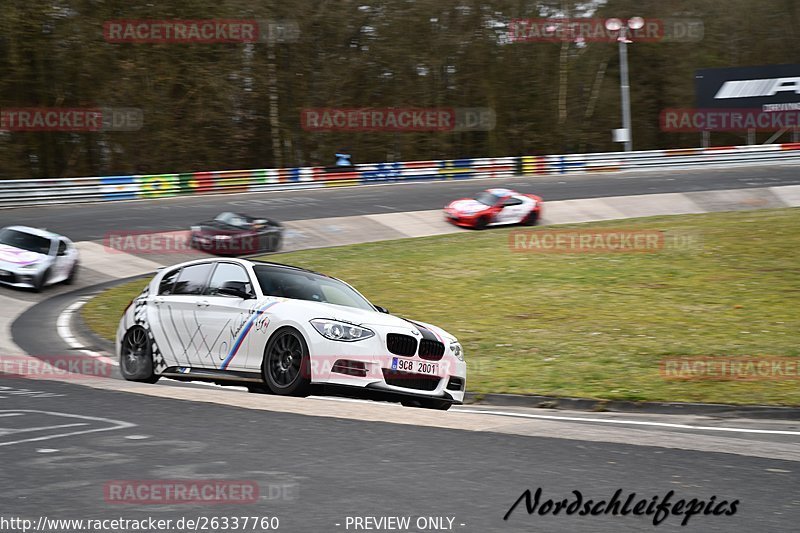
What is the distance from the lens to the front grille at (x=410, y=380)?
9.09 meters

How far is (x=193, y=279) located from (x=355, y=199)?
979 inches

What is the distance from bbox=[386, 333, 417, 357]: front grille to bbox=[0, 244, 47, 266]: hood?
46.6 ft

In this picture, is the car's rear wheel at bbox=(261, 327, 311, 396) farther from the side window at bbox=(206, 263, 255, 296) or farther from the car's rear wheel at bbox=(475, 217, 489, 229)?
the car's rear wheel at bbox=(475, 217, 489, 229)

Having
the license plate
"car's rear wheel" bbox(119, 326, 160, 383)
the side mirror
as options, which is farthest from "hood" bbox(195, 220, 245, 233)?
the license plate

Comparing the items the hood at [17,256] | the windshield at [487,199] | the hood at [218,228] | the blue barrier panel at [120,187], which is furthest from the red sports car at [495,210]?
the blue barrier panel at [120,187]

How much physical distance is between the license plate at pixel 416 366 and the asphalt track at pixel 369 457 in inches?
15.5

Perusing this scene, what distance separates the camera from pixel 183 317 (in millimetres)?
10438

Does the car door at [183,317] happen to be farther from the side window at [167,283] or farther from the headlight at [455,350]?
the headlight at [455,350]

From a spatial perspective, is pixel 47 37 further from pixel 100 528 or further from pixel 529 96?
pixel 100 528

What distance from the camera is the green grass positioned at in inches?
469

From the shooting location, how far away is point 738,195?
113 feet

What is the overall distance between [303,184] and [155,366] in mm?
29130

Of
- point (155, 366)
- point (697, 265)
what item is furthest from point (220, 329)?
point (697, 265)

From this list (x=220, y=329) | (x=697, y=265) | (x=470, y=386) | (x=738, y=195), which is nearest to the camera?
(x=220, y=329)
